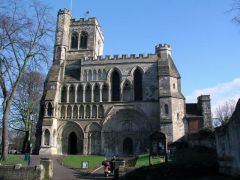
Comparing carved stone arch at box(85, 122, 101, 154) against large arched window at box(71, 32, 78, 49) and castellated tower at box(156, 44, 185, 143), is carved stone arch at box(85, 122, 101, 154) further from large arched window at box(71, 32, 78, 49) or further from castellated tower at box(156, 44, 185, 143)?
large arched window at box(71, 32, 78, 49)

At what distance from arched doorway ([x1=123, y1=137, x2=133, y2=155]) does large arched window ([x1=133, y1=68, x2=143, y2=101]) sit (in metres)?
5.64

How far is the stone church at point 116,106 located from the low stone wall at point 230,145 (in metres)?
21.8

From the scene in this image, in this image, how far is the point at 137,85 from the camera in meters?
43.9

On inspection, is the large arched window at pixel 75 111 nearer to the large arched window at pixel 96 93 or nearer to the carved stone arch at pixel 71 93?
the carved stone arch at pixel 71 93

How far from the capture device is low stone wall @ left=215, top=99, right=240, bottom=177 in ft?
47.2

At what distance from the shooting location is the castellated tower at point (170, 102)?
39.3m

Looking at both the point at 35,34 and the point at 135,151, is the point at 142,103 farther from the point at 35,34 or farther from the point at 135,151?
the point at 35,34

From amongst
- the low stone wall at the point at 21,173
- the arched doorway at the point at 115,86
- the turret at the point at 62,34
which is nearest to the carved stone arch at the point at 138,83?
the arched doorway at the point at 115,86

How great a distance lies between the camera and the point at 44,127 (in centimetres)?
4100

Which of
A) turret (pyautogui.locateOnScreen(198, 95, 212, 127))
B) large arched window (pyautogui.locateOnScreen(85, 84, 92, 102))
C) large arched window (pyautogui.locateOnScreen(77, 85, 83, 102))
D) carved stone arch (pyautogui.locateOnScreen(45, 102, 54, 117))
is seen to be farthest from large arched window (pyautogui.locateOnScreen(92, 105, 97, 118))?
turret (pyautogui.locateOnScreen(198, 95, 212, 127))

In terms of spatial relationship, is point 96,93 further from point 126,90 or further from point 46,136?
point 46,136

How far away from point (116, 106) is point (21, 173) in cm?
2492

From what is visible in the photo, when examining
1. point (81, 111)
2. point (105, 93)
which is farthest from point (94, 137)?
point (105, 93)

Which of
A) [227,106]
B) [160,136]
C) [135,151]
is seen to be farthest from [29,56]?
[227,106]
